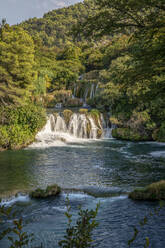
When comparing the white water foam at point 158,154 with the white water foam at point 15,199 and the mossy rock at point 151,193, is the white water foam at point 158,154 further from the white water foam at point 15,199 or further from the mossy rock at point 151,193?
the white water foam at point 15,199

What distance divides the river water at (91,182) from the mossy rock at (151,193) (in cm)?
31

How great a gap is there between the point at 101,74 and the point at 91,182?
2087 cm

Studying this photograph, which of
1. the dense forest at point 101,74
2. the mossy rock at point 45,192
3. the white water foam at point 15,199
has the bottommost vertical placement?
the white water foam at point 15,199

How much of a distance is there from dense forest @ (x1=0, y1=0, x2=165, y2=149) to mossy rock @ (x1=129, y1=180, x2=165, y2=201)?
2962mm

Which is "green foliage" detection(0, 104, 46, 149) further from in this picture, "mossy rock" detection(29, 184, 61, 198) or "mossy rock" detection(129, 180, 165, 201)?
"mossy rock" detection(129, 180, 165, 201)

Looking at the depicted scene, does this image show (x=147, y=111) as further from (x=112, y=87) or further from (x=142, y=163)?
(x=142, y=163)

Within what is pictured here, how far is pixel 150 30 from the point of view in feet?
17.5

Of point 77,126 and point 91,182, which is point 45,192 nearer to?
point 91,182

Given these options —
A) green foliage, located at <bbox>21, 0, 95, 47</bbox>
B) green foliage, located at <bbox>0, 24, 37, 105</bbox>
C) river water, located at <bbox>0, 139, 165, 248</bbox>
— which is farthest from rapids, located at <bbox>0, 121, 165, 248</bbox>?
green foliage, located at <bbox>21, 0, 95, 47</bbox>

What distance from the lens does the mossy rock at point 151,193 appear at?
7402 mm

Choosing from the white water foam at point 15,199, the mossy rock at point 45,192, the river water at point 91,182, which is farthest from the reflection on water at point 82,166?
the mossy rock at point 45,192

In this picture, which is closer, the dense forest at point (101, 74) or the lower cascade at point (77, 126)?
the dense forest at point (101, 74)

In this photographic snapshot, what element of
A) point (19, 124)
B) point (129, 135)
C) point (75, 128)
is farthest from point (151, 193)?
point (75, 128)

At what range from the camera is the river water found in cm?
554
